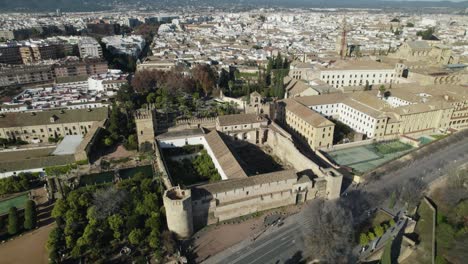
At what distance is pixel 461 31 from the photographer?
159m

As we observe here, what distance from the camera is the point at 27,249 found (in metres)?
28.7

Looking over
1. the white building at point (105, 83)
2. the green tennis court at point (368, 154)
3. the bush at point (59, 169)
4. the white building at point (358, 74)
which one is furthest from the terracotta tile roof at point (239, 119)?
the white building at point (358, 74)

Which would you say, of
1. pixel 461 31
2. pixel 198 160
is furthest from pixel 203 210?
pixel 461 31

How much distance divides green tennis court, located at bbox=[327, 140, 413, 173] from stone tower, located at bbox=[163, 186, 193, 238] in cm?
2293

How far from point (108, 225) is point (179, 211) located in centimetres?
741

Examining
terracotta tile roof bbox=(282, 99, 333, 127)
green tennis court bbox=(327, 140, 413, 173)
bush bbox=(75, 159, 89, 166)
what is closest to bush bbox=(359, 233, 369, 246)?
green tennis court bbox=(327, 140, 413, 173)

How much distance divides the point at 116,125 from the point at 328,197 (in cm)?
3258

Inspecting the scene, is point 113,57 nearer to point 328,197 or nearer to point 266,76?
point 266,76

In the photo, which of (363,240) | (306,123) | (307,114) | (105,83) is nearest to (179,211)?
(363,240)

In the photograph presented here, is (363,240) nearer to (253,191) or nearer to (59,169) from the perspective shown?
(253,191)

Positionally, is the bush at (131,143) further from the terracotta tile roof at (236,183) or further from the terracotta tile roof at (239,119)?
the terracotta tile roof at (236,183)

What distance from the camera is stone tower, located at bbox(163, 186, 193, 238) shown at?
28.5 metres

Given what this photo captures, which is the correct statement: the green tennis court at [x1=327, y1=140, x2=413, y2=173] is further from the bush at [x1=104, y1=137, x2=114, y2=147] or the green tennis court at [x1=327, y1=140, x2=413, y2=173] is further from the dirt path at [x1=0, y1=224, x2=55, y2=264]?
the dirt path at [x1=0, y1=224, x2=55, y2=264]

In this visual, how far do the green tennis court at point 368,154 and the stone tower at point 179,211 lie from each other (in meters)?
22.9
